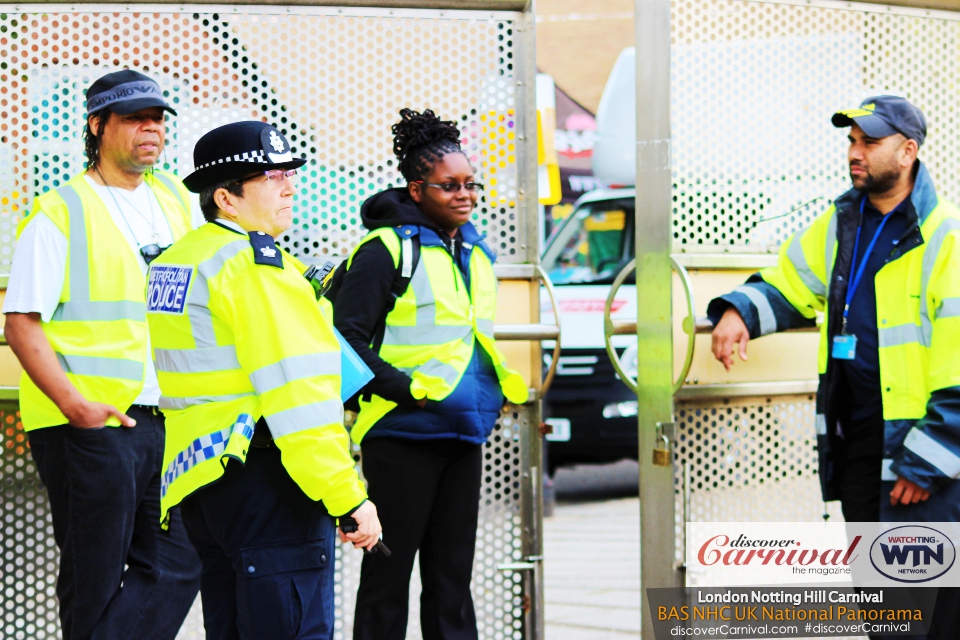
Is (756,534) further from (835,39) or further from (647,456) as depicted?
(835,39)

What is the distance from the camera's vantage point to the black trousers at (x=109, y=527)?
3393 mm

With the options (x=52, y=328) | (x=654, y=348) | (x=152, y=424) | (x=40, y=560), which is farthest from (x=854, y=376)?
(x=40, y=560)

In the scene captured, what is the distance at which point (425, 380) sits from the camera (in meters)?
3.45

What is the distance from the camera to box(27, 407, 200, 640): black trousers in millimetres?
3393

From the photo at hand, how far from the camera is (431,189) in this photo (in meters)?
3.61

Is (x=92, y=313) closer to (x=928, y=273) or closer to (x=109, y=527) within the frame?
(x=109, y=527)

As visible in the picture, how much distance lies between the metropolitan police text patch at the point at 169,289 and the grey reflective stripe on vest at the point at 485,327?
1.21 meters

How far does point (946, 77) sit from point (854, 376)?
65.0 inches

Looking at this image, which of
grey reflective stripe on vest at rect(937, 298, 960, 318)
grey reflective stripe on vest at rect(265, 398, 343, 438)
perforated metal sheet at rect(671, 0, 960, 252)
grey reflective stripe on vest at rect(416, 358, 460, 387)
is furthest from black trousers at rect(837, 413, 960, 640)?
grey reflective stripe on vest at rect(265, 398, 343, 438)

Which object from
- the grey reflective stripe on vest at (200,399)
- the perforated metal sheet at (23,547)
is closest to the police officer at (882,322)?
the grey reflective stripe on vest at (200,399)

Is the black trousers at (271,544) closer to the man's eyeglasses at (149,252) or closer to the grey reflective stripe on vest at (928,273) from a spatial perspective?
the man's eyeglasses at (149,252)

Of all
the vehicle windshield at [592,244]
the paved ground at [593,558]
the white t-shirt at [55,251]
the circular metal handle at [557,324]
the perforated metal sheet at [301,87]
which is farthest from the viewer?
the vehicle windshield at [592,244]

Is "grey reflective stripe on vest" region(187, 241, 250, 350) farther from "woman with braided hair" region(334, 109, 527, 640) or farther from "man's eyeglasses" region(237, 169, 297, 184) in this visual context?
"woman with braided hair" region(334, 109, 527, 640)

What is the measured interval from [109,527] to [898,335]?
2.65m
